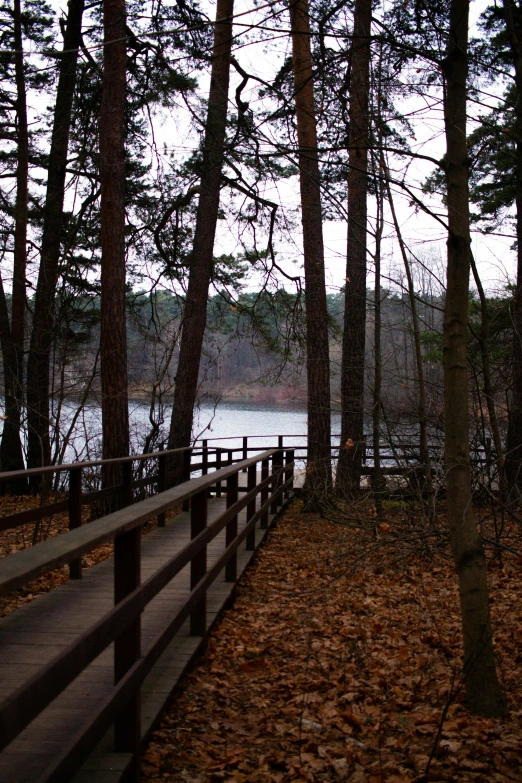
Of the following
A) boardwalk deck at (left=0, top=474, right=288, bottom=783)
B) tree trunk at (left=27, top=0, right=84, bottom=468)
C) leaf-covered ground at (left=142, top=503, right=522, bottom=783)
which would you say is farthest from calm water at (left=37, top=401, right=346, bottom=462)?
boardwalk deck at (left=0, top=474, right=288, bottom=783)

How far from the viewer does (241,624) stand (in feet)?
18.4

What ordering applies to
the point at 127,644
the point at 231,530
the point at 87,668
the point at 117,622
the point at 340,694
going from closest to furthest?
the point at 117,622 < the point at 127,644 < the point at 87,668 < the point at 340,694 < the point at 231,530

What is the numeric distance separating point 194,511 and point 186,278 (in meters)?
10.8

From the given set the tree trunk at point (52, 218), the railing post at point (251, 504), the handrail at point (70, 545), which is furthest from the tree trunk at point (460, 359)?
the tree trunk at point (52, 218)

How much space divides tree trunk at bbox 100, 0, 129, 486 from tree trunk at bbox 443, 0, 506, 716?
22.8 feet

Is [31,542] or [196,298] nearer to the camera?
[31,542]

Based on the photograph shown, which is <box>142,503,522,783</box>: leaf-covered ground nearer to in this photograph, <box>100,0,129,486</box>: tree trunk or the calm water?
<box>100,0,129,486</box>: tree trunk

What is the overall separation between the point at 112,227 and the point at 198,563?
22.7 feet

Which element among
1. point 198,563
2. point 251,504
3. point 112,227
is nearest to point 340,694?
point 198,563

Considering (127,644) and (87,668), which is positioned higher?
(127,644)

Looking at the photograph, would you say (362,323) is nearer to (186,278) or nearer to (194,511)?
(186,278)

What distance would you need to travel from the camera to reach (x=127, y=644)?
2.87 metres

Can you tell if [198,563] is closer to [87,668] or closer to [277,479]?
[87,668]

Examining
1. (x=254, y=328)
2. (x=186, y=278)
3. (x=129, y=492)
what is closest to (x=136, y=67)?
(x=186, y=278)
